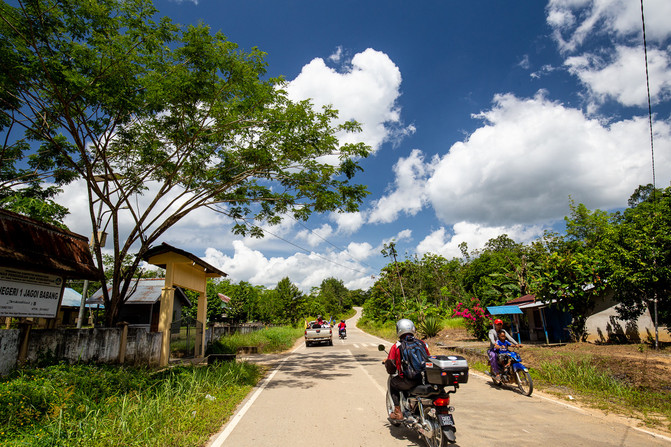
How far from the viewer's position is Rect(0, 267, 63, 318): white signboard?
712 centimetres

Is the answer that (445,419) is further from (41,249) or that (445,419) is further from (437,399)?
(41,249)

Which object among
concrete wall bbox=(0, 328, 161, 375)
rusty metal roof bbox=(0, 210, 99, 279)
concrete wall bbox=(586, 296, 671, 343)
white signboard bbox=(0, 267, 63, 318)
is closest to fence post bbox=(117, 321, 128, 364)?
concrete wall bbox=(0, 328, 161, 375)

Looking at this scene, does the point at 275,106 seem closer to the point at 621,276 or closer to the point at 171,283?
the point at 171,283

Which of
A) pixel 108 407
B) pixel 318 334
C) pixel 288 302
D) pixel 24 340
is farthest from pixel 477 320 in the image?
pixel 288 302

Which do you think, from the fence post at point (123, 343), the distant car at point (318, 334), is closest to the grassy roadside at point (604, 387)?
the fence post at point (123, 343)

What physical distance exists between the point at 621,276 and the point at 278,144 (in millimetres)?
13427

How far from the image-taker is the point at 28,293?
7.60 meters

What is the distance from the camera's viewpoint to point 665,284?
1220cm

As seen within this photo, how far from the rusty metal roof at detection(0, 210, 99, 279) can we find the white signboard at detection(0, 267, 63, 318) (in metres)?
0.16

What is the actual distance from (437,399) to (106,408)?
5313mm

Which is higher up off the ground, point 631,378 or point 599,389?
point 631,378

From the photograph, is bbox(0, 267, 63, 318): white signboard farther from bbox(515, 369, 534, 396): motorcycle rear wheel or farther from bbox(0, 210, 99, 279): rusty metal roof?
bbox(515, 369, 534, 396): motorcycle rear wheel

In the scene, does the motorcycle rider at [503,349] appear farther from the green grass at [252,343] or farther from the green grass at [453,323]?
the green grass at [453,323]

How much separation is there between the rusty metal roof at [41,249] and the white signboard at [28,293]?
158mm
